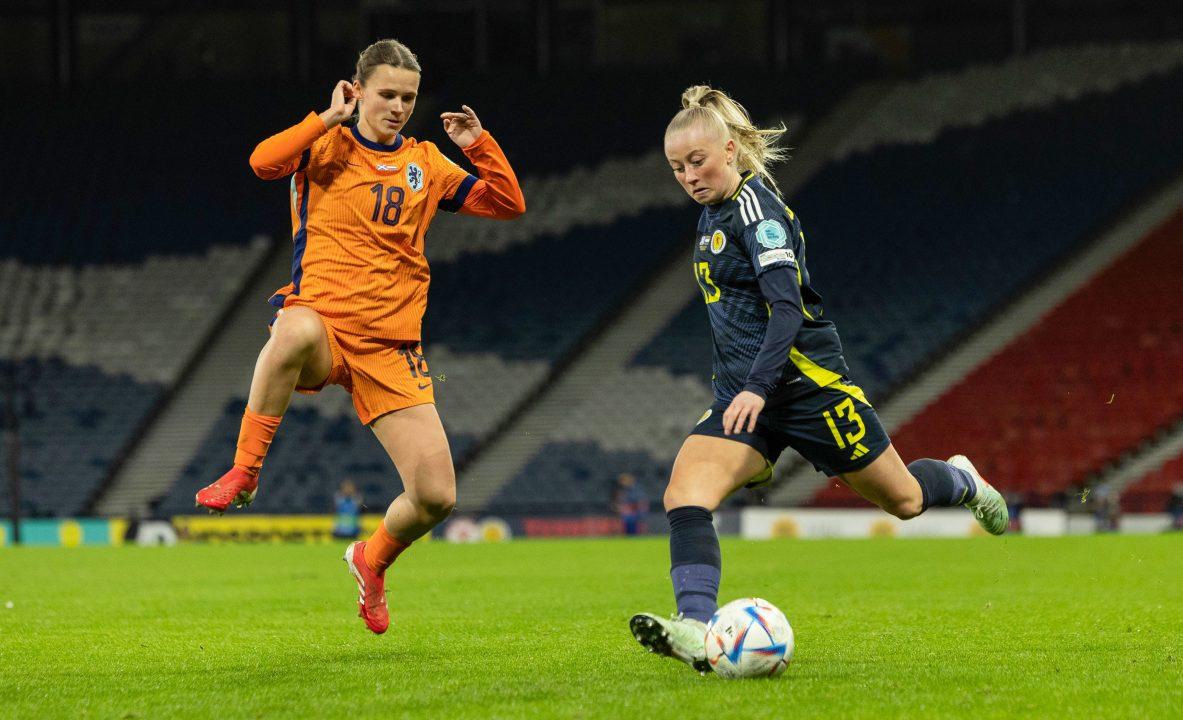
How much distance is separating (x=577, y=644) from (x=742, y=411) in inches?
85.4

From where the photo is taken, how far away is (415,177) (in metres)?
6.62

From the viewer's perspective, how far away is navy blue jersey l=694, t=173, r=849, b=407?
5461mm

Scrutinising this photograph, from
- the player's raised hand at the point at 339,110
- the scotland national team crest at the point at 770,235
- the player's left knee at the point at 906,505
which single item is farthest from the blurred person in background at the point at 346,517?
the scotland national team crest at the point at 770,235

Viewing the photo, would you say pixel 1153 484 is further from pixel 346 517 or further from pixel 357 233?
pixel 357 233

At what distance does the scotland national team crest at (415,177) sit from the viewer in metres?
6.59

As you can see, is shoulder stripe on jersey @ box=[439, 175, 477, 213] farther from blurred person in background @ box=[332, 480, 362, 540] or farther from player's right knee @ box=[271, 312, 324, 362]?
blurred person in background @ box=[332, 480, 362, 540]

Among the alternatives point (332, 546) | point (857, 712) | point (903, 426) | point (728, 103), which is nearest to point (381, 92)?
point (728, 103)

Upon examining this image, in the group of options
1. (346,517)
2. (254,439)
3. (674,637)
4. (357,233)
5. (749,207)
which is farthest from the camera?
(346,517)

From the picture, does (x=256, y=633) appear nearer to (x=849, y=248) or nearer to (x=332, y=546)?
(x=332, y=546)

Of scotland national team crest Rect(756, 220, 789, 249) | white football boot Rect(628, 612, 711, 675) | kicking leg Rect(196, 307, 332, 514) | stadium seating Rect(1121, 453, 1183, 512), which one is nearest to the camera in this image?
white football boot Rect(628, 612, 711, 675)

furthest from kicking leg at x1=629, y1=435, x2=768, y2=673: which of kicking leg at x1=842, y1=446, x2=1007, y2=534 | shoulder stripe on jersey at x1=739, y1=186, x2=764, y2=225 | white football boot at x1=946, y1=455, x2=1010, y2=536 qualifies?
white football boot at x1=946, y1=455, x2=1010, y2=536

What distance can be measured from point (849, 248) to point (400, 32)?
10.2 m

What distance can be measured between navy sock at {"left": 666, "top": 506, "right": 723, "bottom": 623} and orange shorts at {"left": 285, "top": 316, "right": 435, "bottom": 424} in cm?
147

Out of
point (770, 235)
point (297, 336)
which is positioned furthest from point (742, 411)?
point (297, 336)
